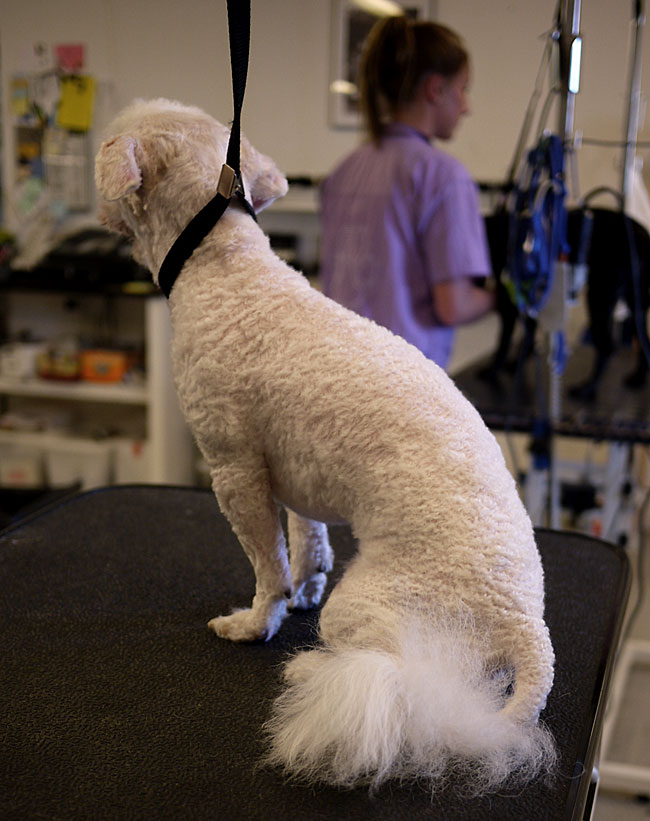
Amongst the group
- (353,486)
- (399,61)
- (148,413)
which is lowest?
(148,413)

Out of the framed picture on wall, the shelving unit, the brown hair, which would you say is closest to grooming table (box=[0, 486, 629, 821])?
the brown hair

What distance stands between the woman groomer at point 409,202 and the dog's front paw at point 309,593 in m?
0.67

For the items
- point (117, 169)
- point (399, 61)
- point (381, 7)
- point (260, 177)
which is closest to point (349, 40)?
point (381, 7)

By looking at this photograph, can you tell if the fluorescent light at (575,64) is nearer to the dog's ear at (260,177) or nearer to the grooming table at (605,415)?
the dog's ear at (260,177)

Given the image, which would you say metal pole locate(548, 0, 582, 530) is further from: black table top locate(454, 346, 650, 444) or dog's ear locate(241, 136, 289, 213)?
dog's ear locate(241, 136, 289, 213)

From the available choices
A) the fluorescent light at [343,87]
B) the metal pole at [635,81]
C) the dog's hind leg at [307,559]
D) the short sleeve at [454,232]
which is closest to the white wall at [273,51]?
the metal pole at [635,81]

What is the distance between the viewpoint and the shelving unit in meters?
2.36

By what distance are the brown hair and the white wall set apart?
38 millimetres

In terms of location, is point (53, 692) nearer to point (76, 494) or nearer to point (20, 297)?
point (76, 494)

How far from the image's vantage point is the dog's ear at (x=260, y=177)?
0.72 m

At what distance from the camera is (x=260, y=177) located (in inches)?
29.1

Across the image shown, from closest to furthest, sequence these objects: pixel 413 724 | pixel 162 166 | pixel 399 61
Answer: pixel 413 724 < pixel 162 166 < pixel 399 61

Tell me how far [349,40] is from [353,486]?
118 cm

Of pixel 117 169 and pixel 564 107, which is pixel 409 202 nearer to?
pixel 564 107
